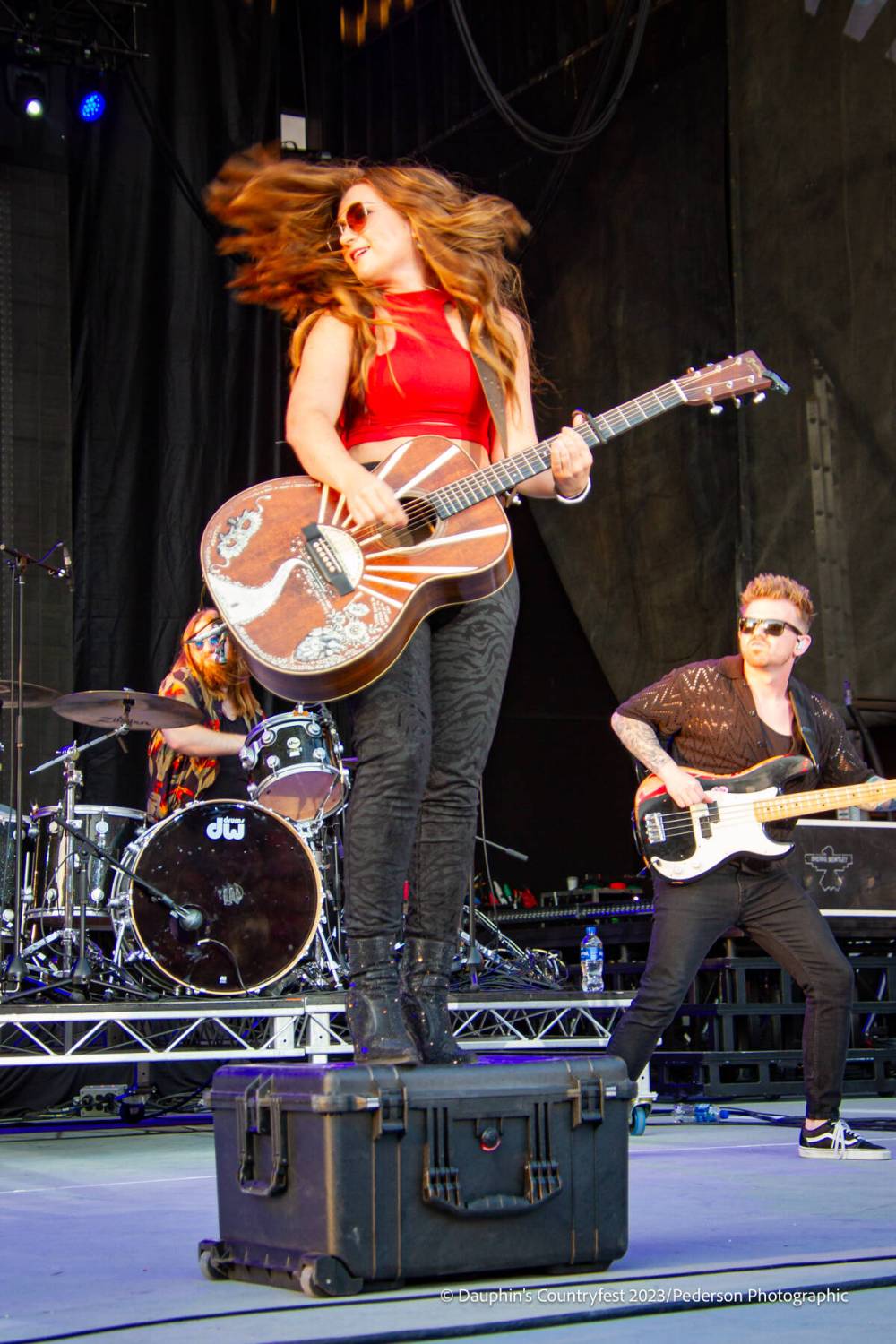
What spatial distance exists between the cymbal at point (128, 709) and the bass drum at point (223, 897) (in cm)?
38

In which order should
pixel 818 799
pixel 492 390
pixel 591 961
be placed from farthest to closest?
pixel 591 961, pixel 818 799, pixel 492 390

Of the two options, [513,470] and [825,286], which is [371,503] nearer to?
[513,470]

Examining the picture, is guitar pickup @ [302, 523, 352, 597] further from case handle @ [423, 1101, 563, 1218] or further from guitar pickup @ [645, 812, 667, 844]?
guitar pickup @ [645, 812, 667, 844]

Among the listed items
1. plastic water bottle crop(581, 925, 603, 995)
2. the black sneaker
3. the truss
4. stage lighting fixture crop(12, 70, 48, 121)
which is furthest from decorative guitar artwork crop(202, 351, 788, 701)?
stage lighting fixture crop(12, 70, 48, 121)

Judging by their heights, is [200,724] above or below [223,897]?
above

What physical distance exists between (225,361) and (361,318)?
6.47 meters

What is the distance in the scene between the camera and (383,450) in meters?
2.93

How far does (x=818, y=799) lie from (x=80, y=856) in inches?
127

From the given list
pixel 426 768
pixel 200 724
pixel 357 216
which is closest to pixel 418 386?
pixel 357 216

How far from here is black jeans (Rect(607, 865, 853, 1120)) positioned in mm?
4723

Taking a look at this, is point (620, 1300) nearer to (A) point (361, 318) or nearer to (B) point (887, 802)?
(A) point (361, 318)

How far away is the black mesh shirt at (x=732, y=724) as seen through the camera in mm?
4867

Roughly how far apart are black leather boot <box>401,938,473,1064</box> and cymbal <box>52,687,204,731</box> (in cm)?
356

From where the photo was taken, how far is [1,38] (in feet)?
27.9
